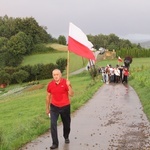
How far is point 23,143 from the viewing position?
10.1 meters

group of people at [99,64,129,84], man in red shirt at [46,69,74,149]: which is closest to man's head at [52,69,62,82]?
man in red shirt at [46,69,74,149]

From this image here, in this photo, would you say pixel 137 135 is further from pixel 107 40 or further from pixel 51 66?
pixel 107 40

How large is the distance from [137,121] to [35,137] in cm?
446

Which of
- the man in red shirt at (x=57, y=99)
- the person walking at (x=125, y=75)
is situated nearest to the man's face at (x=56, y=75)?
the man in red shirt at (x=57, y=99)

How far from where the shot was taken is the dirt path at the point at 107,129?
9.91 meters

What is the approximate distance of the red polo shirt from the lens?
31.5 feet

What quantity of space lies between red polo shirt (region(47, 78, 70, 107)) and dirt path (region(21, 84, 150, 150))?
3.87 feet

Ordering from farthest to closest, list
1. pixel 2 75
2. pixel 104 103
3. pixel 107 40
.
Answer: pixel 107 40
pixel 2 75
pixel 104 103

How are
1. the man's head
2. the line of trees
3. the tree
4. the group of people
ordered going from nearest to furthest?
the man's head
the group of people
the line of trees
the tree

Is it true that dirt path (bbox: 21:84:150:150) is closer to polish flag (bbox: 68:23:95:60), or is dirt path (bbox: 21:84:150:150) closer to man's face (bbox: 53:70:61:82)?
man's face (bbox: 53:70:61:82)

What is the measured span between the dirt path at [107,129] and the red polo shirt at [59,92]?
3.87 ft

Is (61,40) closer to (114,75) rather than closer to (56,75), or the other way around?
(114,75)

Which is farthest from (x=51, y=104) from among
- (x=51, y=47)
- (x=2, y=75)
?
(x=51, y=47)

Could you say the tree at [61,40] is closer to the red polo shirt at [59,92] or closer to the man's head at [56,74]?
the red polo shirt at [59,92]
